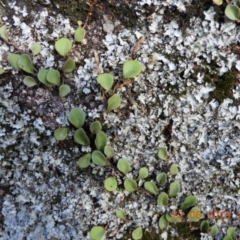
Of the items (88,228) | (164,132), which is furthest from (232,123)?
(88,228)

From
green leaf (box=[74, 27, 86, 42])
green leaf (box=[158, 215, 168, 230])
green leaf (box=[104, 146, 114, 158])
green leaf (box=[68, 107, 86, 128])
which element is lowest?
green leaf (box=[158, 215, 168, 230])

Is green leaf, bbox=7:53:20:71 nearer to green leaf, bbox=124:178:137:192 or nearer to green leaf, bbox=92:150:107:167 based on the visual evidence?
green leaf, bbox=92:150:107:167

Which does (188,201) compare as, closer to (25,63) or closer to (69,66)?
(69,66)

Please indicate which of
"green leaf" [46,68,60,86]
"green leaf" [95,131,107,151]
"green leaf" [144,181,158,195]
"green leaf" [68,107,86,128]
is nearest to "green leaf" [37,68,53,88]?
"green leaf" [46,68,60,86]

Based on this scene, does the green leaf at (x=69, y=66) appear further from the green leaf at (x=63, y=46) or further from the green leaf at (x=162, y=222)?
the green leaf at (x=162, y=222)

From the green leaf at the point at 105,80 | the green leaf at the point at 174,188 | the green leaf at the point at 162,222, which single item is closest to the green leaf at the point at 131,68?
the green leaf at the point at 105,80

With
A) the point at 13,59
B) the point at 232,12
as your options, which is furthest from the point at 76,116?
the point at 232,12
